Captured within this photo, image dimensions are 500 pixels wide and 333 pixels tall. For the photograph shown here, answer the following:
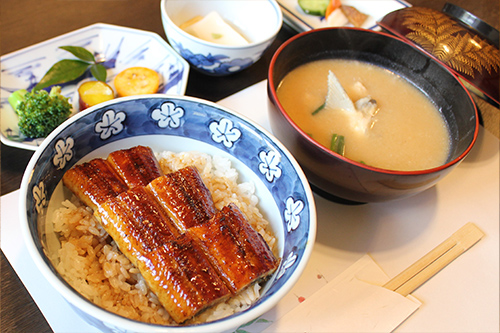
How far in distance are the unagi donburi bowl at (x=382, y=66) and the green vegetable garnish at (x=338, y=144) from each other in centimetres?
17

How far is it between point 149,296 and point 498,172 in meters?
1.75

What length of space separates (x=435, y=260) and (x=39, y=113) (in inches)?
64.5

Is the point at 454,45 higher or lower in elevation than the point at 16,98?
higher

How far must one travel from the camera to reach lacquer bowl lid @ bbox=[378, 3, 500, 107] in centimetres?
160

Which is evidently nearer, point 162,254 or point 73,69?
point 162,254

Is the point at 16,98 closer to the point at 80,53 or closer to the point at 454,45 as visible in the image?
the point at 80,53

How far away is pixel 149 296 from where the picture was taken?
109 centimetres

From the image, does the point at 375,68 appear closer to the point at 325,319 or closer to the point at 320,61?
the point at 320,61

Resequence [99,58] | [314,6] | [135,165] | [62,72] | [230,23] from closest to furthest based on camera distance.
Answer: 1. [135,165]
2. [62,72]
3. [99,58]
4. [230,23]
5. [314,6]

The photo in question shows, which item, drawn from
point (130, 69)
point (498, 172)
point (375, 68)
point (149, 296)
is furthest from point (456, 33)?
point (149, 296)

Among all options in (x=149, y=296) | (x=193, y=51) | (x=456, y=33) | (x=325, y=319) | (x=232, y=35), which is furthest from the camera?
(x=232, y=35)

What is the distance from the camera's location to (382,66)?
72.1 inches

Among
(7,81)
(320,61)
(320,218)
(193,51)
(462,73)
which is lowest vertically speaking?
(7,81)

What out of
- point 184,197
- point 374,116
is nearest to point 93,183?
point 184,197
